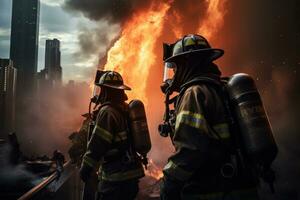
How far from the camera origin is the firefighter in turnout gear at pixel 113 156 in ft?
15.6

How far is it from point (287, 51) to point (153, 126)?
902 centimetres

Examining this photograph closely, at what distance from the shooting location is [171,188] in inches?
107

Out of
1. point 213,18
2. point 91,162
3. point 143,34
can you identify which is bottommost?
point 91,162

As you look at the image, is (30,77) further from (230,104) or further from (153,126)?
Answer: (230,104)

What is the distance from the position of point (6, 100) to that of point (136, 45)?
10085cm

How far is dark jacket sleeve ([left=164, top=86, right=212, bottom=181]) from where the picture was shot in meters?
2.59

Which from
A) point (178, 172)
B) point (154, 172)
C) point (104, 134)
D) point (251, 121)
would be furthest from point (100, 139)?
point (154, 172)

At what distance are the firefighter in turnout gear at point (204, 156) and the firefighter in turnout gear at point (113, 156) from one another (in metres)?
2.11

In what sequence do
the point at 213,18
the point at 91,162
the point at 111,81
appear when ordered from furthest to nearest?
the point at 213,18 < the point at 111,81 < the point at 91,162

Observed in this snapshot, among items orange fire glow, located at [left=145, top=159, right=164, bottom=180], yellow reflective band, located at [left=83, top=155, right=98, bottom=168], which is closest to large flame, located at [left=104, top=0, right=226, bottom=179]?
orange fire glow, located at [left=145, top=159, right=164, bottom=180]

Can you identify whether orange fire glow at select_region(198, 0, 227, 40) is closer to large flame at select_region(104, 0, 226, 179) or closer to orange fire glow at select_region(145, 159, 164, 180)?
large flame at select_region(104, 0, 226, 179)

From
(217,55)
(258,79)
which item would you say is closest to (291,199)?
(258,79)

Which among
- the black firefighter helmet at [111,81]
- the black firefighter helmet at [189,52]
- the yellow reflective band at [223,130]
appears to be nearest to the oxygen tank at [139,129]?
the black firefighter helmet at [111,81]

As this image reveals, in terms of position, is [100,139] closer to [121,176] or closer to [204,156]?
[121,176]
